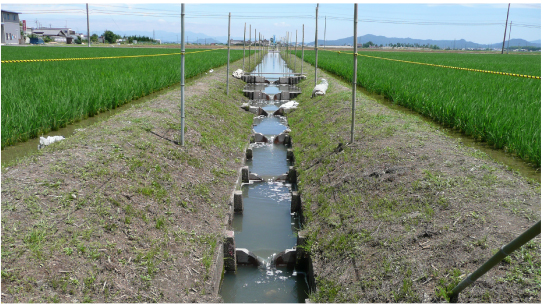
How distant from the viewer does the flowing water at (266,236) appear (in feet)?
15.3

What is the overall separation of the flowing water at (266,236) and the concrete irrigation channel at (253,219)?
0.03m

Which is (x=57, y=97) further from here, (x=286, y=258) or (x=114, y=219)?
(x=286, y=258)

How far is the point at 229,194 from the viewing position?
6.59 metres

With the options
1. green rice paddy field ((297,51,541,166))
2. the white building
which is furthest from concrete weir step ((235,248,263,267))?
the white building

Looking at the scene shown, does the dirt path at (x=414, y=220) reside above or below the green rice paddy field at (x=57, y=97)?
below

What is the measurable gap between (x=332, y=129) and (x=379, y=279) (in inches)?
222

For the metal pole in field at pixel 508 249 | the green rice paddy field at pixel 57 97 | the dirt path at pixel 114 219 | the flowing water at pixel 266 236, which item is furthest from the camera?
the green rice paddy field at pixel 57 97

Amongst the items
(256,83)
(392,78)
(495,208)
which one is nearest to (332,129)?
(495,208)

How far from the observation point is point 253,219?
651cm

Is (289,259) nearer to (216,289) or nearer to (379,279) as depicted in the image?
(216,289)

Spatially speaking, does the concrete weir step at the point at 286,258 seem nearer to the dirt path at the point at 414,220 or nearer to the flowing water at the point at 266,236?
the flowing water at the point at 266,236

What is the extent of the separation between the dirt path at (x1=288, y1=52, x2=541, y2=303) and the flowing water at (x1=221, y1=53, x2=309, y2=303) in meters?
0.41

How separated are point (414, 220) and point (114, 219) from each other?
3128mm

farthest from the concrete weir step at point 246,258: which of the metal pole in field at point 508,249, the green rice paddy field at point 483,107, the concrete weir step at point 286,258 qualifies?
the green rice paddy field at point 483,107
